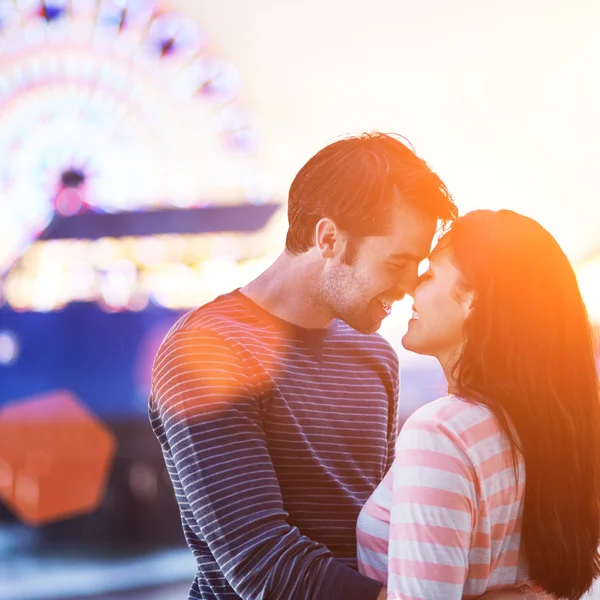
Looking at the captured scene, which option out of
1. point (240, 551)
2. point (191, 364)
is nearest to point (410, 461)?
point (240, 551)

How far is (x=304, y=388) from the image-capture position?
159 centimetres

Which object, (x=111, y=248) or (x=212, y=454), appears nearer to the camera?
(x=212, y=454)

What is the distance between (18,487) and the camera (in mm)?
8391

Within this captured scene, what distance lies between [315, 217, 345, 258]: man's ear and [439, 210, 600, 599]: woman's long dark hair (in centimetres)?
41

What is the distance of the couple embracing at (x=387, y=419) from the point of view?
1.21 meters

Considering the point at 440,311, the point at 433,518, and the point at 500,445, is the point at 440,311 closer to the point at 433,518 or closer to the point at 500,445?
the point at 500,445

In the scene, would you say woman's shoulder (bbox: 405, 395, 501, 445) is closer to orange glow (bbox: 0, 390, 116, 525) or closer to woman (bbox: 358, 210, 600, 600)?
woman (bbox: 358, 210, 600, 600)

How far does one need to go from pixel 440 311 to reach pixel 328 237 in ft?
1.29

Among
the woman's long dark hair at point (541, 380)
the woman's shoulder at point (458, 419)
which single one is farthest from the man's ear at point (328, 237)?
the woman's shoulder at point (458, 419)

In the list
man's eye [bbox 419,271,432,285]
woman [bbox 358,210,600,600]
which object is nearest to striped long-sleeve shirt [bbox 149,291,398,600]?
woman [bbox 358,210,600,600]

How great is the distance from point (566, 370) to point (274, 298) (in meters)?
0.59

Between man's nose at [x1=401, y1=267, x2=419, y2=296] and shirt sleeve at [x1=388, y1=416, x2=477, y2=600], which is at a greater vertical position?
man's nose at [x1=401, y1=267, x2=419, y2=296]

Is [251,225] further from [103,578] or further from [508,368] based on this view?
[508,368]

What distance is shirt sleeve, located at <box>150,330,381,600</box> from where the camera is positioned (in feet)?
4.36
